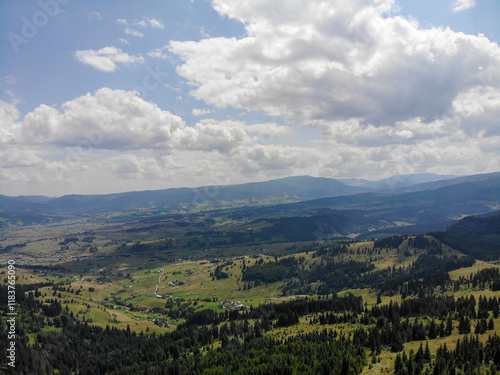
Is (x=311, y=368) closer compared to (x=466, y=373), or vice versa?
(x=466, y=373)

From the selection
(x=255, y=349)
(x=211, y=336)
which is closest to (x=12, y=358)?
(x=211, y=336)

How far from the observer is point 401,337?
11338 centimetres

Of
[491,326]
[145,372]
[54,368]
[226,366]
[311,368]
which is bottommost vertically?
[54,368]

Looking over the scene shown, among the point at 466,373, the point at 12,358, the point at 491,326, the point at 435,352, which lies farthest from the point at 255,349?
the point at 12,358

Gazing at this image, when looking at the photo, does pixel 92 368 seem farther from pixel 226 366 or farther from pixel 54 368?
→ pixel 226 366

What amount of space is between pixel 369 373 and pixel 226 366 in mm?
58853

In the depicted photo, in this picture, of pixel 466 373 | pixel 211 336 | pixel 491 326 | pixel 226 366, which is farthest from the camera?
pixel 211 336

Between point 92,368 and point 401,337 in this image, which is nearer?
point 401,337

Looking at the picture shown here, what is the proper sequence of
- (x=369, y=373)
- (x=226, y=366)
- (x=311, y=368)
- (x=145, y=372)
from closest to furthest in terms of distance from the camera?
(x=369, y=373) → (x=311, y=368) → (x=226, y=366) → (x=145, y=372)

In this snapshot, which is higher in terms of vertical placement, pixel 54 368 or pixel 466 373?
pixel 466 373

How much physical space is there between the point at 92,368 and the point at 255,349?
299 ft

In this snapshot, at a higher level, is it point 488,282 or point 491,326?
point 491,326

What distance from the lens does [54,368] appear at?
166000mm

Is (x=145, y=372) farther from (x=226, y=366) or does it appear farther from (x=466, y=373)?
(x=466, y=373)
